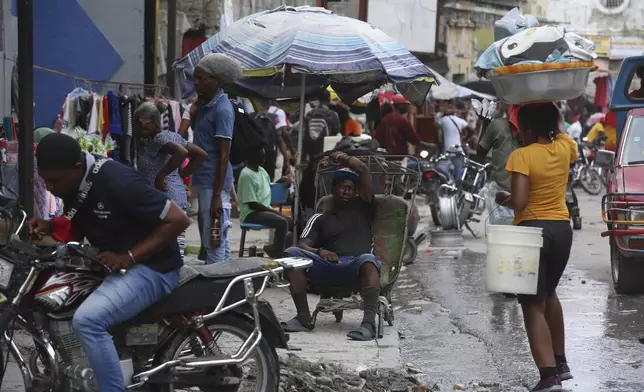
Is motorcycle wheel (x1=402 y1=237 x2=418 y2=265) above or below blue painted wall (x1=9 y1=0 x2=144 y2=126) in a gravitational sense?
below

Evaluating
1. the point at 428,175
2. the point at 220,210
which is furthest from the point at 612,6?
the point at 220,210

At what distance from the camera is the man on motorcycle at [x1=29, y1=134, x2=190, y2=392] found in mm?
5449

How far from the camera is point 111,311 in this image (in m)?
5.52

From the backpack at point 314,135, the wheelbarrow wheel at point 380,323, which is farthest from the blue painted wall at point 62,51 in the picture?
the backpack at point 314,135

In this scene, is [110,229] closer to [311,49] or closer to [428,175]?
[311,49]

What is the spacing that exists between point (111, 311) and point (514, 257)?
263 cm

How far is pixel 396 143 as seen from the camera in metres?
19.6

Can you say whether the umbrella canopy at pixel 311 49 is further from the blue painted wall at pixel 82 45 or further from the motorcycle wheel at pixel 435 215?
the motorcycle wheel at pixel 435 215

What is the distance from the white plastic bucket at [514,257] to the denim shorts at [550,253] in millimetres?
115

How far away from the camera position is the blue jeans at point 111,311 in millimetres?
5461

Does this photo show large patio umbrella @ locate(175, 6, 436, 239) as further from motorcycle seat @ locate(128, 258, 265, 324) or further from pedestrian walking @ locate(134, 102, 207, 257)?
motorcycle seat @ locate(128, 258, 265, 324)

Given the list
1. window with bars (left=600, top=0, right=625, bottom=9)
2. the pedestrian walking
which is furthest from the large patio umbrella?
window with bars (left=600, top=0, right=625, bottom=9)

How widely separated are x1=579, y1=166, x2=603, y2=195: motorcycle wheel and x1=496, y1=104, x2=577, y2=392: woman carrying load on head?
19.7 meters

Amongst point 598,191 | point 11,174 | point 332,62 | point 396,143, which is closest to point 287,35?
point 332,62
